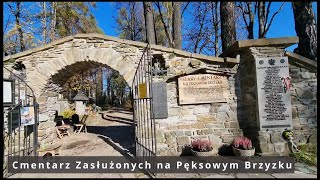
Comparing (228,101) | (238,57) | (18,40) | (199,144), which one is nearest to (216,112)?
(228,101)

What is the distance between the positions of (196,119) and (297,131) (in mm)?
2206

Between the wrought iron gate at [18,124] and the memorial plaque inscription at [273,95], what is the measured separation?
16.0 ft

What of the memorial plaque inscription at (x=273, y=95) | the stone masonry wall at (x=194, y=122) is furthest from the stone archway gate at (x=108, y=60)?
the memorial plaque inscription at (x=273, y=95)

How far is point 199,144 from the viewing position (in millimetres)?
4727

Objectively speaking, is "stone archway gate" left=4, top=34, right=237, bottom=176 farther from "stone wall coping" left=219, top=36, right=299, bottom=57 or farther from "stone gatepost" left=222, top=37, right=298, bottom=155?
"stone gatepost" left=222, top=37, right=298, bottom=155

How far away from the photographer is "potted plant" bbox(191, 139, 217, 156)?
4.61m

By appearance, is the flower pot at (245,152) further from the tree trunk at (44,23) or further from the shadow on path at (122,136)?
the tree trunk at (44,23)

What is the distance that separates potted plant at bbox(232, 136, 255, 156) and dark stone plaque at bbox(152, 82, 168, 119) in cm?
163

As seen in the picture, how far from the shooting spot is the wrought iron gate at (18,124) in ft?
14.1

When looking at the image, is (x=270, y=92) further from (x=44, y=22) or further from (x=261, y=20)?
(x=44, y=22)

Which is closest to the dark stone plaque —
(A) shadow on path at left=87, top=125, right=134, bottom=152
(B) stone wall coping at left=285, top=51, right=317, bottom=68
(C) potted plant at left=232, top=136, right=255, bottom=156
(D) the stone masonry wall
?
(D) the stone masonry wall

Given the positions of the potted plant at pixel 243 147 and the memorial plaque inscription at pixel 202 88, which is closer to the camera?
the potted plant at pixel 243 147

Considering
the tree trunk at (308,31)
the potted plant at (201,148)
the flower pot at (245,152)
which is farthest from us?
the tree trunk at (308,31)

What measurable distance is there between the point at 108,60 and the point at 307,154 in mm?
4788
